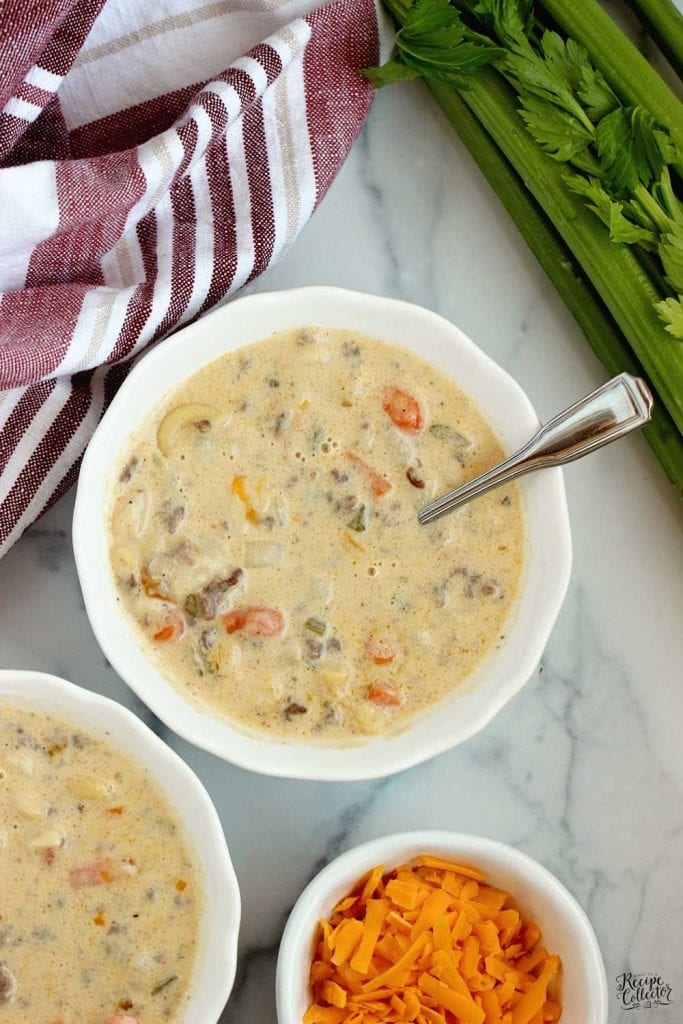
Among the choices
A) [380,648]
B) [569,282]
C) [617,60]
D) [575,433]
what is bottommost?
[380,648]

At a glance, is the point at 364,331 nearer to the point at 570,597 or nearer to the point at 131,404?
the point at 131,404

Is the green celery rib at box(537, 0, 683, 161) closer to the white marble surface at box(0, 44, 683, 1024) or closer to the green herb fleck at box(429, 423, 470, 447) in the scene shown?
the white marble surface at box(0, 44, 683, 1024)

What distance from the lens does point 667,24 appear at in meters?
2.35

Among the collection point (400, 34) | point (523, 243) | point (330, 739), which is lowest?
point (330, 739)

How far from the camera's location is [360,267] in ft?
8.21

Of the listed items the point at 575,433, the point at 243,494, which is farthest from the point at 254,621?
the point at 575,433

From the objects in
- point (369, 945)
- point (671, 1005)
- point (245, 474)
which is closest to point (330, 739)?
point (369, 945)

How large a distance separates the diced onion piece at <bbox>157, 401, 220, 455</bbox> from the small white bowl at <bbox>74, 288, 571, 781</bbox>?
0.15 ft

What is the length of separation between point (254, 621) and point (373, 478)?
1.17 ft

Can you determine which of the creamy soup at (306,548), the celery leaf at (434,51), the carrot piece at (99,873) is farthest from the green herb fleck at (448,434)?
the carrot piece at (99,873)

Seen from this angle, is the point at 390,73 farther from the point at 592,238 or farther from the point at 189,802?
the point at 189,802

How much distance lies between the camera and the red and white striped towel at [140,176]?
2.18 meters

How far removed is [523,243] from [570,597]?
0.79m

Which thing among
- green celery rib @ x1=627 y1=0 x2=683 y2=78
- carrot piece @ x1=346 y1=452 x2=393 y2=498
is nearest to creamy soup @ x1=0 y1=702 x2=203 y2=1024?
carrot piece @ x1=346 y1=452 x2=393 y2=498
